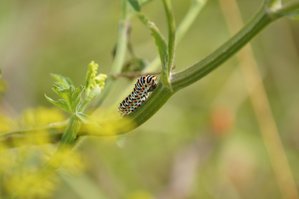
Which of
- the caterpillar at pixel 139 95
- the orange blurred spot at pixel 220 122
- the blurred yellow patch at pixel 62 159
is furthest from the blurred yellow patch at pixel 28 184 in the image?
the orange blurred spot at pixel 220 122

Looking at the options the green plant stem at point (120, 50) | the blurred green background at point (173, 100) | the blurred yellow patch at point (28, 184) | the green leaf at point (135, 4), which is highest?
the green leaf at point (135, 4)

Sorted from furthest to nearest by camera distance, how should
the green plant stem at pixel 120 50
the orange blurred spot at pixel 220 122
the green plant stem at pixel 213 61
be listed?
the orange blurred spot at pixel 220 122 < the green plant stem at pixel 120 50 < the green plant stem at pixel 213 61

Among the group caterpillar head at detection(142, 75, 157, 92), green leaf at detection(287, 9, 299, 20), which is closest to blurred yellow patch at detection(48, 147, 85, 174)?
caterpillar head at detection(142, 75, 157, 92)

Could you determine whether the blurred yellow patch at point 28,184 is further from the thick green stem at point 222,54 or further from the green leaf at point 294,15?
the green leaf at point 294,15

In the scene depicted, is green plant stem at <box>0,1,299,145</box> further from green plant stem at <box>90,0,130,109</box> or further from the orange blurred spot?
the orange blurred spot

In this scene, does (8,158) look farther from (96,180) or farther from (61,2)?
(61,2)

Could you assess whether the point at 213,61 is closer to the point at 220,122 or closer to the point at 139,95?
the point at 139,95

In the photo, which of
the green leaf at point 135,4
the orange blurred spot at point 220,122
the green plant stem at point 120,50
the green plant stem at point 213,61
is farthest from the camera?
the orange blurred spot at point 220,122

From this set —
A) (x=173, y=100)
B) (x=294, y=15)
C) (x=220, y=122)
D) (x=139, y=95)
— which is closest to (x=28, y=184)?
(x=139, y=95)
